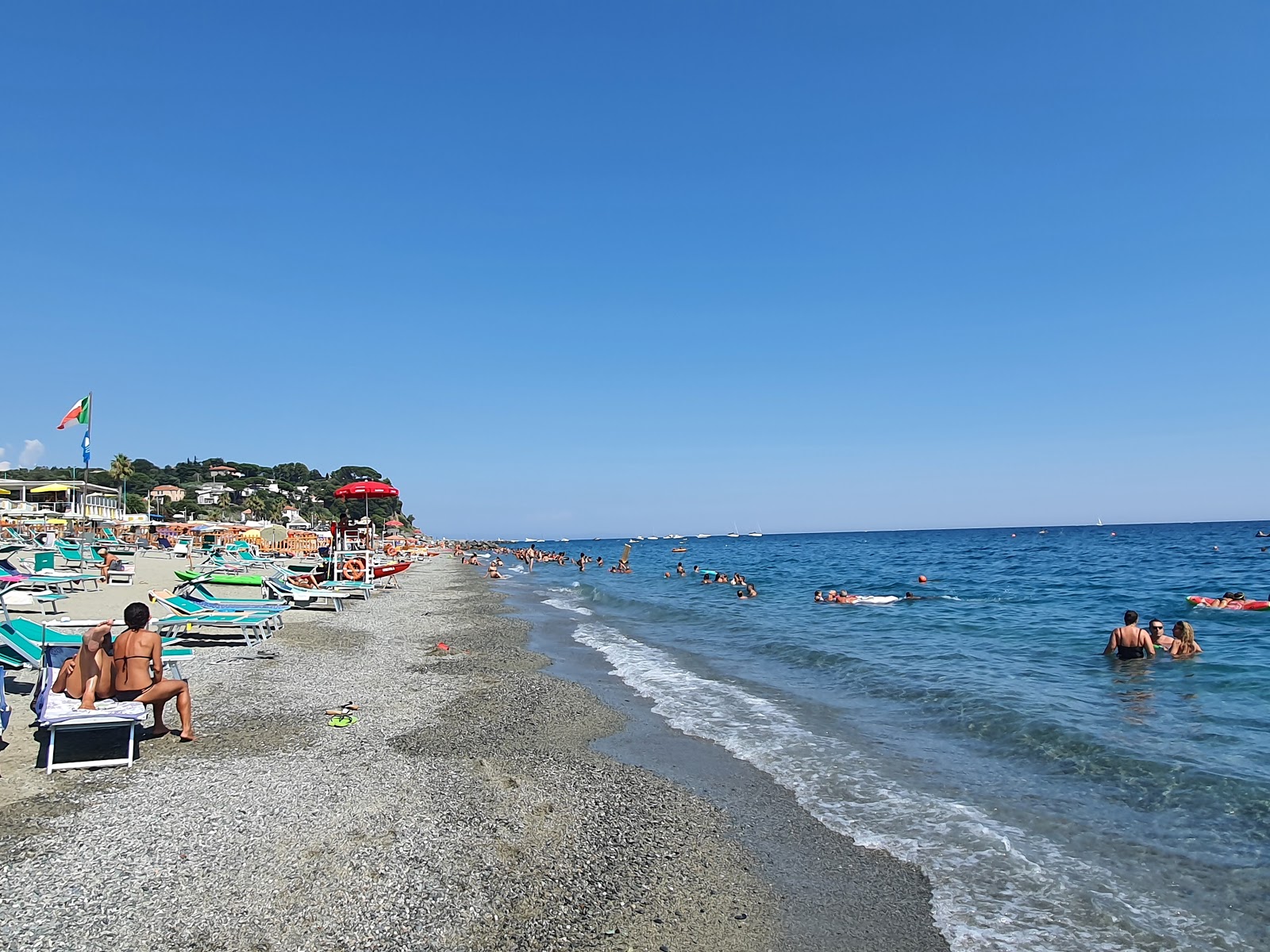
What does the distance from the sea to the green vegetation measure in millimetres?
47742

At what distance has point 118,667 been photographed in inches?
286

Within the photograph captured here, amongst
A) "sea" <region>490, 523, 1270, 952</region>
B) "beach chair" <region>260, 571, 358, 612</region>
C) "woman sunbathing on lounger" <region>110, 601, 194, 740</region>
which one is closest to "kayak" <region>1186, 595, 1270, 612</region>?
"sea" <region>490, 523, 1270, 952</region>

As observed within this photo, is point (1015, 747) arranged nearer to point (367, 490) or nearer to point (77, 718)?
point (77, 718)

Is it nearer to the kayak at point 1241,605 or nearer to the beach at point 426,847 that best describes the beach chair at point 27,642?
the beach at point 426,847

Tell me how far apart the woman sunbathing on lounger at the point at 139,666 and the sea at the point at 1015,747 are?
6038 mm

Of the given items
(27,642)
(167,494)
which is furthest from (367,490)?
(167,494)

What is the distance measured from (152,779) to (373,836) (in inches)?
97.1

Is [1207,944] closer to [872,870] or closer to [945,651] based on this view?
[872,870]

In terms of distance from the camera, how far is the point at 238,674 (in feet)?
38.0

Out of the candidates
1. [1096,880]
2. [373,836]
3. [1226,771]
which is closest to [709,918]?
[373,836]

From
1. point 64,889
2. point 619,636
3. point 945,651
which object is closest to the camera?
point 64,889

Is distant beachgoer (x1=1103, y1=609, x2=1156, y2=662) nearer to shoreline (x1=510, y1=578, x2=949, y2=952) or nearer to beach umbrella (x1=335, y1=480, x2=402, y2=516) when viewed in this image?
shoreline (x1=510, y1=578, x2=949, y2=952)

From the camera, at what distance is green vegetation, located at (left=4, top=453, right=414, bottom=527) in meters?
81.8

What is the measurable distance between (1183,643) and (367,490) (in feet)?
73.3
